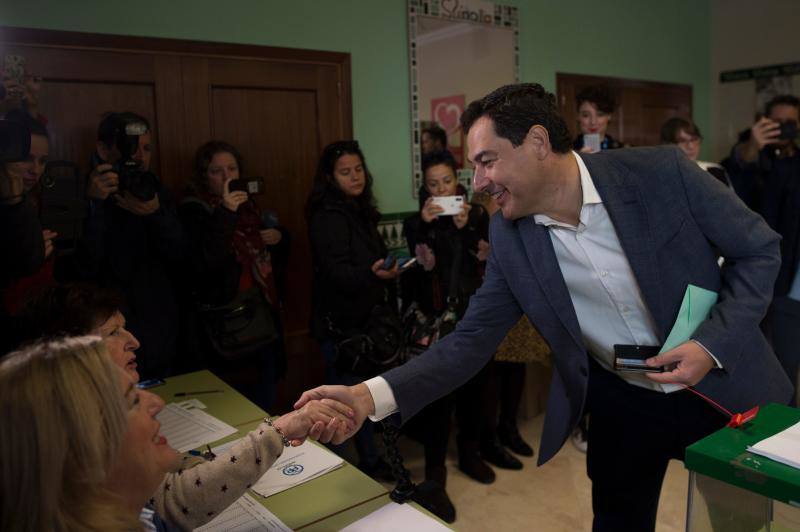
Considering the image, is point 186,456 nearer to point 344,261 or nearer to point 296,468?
point 296,468

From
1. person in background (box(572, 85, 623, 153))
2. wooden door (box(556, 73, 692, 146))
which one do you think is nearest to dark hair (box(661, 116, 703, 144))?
person in background (box(572, 85, 623, 153))

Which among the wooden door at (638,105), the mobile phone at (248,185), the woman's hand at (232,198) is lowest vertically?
the woman's hand at (232,198)

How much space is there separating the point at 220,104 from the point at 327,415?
7.24 ft

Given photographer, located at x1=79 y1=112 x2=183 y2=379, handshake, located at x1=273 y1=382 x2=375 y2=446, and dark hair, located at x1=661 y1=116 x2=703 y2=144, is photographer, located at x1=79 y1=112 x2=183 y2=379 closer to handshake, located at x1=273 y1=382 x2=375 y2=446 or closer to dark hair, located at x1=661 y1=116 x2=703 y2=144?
handshake, located at x1=273 y1=382 x2=375 y2=446

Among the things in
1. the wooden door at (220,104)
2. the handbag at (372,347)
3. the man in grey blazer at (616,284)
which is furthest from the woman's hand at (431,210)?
the man in grey blazer at (616,284)

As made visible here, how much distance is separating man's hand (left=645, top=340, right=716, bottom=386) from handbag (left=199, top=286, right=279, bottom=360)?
177 cm

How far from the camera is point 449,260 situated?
305 centimetres

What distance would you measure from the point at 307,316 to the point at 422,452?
3.15 ft

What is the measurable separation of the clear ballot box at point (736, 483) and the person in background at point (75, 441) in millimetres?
977

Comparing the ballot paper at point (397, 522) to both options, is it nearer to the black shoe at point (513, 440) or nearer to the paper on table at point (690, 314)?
the paper on table at point (690, 314)

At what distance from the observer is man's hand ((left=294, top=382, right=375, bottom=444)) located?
59.2 inches

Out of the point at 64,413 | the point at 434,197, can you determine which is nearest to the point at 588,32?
the point at 434,197

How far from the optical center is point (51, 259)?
2.23 meters

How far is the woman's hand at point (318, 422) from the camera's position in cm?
142
